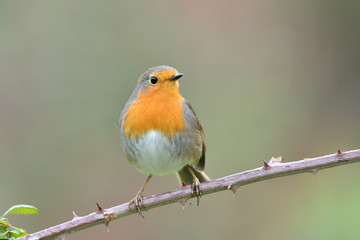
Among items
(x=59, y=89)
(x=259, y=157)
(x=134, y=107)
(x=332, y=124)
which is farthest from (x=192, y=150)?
(x=332, y=124)

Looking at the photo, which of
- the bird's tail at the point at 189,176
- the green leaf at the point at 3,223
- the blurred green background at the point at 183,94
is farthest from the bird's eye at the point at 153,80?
the blurred green background at the point at 183,94

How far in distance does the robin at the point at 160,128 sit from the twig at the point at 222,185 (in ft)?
2.72

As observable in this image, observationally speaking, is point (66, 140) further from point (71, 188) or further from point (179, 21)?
point (179, 21)

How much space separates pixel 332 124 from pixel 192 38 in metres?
2.35

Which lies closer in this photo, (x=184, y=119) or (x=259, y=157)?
(x=184, y=119)

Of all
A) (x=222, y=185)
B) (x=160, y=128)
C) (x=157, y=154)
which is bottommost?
(x=222, y=185)

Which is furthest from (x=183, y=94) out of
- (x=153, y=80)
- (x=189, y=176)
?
(x=153, y=80)

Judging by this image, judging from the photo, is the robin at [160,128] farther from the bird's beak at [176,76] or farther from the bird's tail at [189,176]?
the bird's tail at [189,176]

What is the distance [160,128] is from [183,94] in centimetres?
323

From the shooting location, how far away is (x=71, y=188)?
7059 mm

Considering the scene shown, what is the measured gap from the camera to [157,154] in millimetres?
4328

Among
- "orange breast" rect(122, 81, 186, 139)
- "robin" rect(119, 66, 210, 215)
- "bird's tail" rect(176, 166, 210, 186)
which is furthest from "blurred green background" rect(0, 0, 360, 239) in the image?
"orange breast" rect(122, 81, 186, 139)

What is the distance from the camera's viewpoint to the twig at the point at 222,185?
2885 mm

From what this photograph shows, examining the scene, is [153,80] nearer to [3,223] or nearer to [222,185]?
[222,185]
